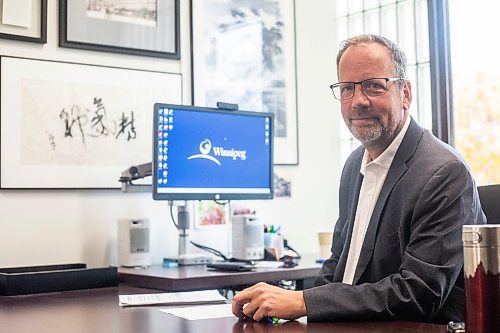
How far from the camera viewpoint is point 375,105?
2.00 m

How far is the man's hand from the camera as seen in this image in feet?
5.22

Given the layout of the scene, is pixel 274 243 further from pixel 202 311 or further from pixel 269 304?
pixel 269 304

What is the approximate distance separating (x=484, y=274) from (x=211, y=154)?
1.79 meters

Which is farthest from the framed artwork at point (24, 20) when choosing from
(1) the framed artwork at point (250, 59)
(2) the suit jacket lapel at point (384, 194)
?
(2) the suit jacket lapel at point (384, 194)

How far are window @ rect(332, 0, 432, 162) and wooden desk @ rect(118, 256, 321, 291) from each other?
1109mm

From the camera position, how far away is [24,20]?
2.73 meters

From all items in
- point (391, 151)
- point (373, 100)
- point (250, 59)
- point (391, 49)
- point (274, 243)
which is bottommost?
point (274, 243)

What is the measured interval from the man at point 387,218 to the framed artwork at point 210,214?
105cm

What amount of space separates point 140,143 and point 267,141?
0.54 metres

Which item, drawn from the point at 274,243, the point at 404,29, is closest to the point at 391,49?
the point at 274,243

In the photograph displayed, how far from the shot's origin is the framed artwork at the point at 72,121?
2688 mm

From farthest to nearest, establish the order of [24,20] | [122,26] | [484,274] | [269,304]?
[122,26], [24,20], [269,304], [484,274]

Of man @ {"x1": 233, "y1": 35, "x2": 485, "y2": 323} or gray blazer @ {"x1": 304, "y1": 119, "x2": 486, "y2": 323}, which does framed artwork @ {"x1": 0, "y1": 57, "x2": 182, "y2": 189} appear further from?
gray blazer @ {"x1": 304, "y1": 119, "x2": 486, "y2": 323}

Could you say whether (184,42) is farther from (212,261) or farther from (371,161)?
→ (371,161)
